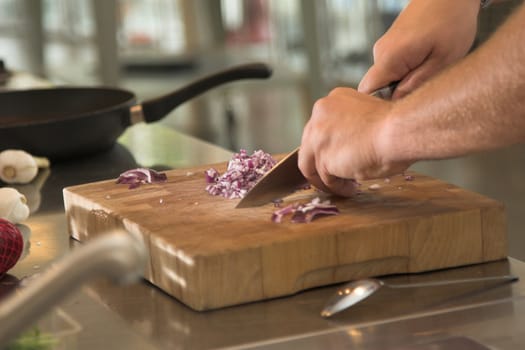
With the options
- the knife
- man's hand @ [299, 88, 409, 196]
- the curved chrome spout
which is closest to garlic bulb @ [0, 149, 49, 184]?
the knife

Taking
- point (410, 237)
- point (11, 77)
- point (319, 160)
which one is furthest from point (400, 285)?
point (11, 77)

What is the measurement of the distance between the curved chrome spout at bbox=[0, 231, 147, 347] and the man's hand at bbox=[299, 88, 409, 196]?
1.81 ft

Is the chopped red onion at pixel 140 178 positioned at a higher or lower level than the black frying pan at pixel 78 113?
lower

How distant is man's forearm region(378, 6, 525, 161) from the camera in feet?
3.47

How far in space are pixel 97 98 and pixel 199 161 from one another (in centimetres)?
36

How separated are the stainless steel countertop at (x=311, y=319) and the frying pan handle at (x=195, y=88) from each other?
2.56 feet

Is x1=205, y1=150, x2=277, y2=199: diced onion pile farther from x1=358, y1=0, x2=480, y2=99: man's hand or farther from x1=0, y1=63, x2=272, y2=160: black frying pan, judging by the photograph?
x1=0, y1=63, x2=272, y2=160: black frying pan

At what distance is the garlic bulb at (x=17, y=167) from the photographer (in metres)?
1.84

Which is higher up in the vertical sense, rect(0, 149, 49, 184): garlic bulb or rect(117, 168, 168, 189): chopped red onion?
rect(117, 168, 168, 189): chopped red onion

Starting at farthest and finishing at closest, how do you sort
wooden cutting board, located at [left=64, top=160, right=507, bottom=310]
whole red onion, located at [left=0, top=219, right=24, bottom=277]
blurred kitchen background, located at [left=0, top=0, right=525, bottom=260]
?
blurred kitchen background, located at [left=0, top=0, right=525, bottom=260] < whole red onion, located at [left=0, top=219, right=24, bottom=277] < wooden cutting board, located at [left=64, top=160, right=507, bottom=310]

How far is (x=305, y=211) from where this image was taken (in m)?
1.26

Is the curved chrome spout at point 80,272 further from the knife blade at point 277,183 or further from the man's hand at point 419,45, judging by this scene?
the man's hand at point 419,45

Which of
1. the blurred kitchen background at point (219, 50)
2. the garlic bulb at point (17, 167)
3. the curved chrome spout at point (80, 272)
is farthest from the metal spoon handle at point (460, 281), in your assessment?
the blurred kitchen background at point (219, 50)

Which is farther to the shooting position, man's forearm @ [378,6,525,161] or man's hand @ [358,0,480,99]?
man's hand @ [358,0,480,99]
